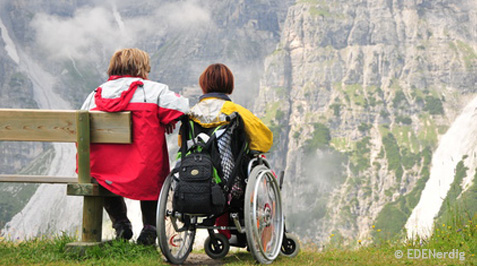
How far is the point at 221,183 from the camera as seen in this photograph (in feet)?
18.7

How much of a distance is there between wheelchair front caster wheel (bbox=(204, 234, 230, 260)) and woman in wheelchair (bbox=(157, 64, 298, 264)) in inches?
0.5

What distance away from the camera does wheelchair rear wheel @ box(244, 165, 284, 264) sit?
5469 mm

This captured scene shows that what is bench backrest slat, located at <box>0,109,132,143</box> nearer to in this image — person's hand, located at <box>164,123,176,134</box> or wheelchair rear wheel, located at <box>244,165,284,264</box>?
person's hand, located at <box>164,123,176,134</box>

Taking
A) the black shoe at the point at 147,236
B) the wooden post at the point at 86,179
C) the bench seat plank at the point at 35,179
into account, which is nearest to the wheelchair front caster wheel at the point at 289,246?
the black shoe at the point at 147,236

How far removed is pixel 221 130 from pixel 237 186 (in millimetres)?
637

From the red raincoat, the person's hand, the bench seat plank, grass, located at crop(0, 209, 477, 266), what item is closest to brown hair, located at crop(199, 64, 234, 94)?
the red raincoat

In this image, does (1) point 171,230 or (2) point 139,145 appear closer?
(1) point 171,230

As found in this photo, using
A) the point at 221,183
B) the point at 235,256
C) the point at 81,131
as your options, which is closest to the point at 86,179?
the point at 81,131

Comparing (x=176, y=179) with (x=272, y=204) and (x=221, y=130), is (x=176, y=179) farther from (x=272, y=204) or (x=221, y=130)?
(x=272, y=204)

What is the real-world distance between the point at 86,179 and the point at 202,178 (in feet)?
4.60

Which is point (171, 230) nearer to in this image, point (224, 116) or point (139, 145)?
point (139, 145)

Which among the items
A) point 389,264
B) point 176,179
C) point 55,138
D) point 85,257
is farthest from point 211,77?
point 389,264

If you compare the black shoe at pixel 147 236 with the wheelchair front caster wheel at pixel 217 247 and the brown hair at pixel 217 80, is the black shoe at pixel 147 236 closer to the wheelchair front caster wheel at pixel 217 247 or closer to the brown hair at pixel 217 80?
the wheelchair front caster wheel at pixel 217 247

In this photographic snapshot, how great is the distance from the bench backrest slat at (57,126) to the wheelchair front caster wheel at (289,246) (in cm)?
221
